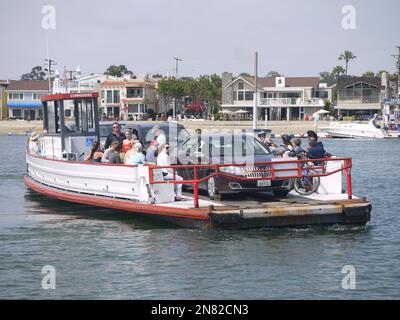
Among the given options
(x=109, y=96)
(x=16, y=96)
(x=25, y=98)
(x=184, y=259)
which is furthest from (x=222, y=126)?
(x=184, y=259)

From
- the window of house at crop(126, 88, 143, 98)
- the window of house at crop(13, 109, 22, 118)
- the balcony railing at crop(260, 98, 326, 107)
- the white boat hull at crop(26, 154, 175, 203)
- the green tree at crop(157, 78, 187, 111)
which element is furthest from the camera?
the window of house at crop(13, 109, 22, 118)

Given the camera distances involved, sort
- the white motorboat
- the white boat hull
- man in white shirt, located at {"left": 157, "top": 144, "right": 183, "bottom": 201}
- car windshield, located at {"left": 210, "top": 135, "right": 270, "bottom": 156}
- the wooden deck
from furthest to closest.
Result: the white motorboat → car windshield, located at {"left": 210, "top": 135, "right": 270, "bottom": 156} → man in white shirt, located at {"left": 157, "top": 144, "right": 183, "bottom": 201} → the white boat hull → the wooden deck

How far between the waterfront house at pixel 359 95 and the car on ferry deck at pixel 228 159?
8963 centimetres

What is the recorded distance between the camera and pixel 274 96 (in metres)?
110

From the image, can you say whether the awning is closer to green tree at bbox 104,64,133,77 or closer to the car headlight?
green tree at bbox 104,64,133,77

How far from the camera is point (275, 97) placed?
10975 cm

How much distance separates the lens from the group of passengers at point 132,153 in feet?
61.6

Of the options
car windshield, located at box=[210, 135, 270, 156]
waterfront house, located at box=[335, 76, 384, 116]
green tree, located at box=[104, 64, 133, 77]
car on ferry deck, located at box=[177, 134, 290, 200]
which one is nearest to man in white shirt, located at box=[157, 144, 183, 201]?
car on ferry deck, located at box=[177, 134, 290, 200]

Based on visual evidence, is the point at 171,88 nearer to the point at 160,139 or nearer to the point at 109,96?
the point at 109,96

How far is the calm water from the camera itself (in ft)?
44.8

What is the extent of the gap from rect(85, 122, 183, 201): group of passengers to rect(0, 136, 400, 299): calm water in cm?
139

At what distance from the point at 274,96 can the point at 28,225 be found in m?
91.5
